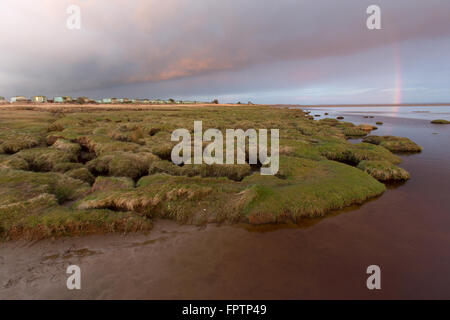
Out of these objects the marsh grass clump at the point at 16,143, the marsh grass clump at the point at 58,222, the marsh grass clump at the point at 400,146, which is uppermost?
the marsh grass clump at the point at 16,143

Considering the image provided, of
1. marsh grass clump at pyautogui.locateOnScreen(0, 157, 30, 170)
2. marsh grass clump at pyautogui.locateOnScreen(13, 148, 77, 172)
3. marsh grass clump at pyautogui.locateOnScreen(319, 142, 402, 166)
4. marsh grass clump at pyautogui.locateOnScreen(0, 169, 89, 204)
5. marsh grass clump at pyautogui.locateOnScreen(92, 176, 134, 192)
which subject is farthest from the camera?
marsh grass clump at pyautogui.locateOnScreen(319, 142, 402, 166)

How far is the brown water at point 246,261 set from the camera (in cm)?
662

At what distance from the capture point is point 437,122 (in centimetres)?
5653

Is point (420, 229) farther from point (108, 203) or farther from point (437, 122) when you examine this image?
point (437, 122)

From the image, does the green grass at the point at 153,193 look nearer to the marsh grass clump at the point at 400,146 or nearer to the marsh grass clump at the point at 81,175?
the marsh grass clump at the point at 81,175

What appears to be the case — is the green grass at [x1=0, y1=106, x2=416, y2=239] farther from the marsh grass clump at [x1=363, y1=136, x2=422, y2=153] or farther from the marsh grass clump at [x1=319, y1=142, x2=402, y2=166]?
the marsh grass clump at [x1=363, y1=136, x2=422, y2=153]

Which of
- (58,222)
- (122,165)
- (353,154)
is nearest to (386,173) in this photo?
(353,154)

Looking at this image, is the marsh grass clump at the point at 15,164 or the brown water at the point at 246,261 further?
the marsh grass clump at the point at 15,164

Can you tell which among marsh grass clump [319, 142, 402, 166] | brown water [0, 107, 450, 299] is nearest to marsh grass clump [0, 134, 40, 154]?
brown water [0, 107, 450, 299]

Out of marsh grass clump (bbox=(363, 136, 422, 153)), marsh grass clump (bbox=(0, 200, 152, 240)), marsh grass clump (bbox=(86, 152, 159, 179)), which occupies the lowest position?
marsh grass clump (bbox=(0, 200, 152, 240))

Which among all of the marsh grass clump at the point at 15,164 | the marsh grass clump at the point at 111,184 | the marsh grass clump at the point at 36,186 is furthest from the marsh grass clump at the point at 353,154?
the marsh grass clump at the point at 15,164

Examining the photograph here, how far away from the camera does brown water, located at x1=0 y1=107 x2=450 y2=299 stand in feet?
21.7
